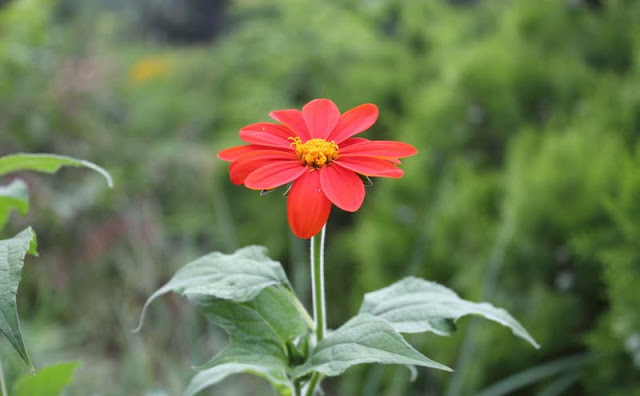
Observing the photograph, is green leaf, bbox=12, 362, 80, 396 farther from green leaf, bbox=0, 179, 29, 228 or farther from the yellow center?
the yellow center

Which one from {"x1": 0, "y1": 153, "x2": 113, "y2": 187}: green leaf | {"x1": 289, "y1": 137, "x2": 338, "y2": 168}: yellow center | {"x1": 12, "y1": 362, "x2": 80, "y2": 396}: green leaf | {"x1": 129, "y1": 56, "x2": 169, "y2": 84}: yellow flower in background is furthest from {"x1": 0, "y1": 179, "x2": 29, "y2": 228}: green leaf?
{"x1": 129, "y1": 56, "x2": 169, "y2": 84}: yellow flower in background

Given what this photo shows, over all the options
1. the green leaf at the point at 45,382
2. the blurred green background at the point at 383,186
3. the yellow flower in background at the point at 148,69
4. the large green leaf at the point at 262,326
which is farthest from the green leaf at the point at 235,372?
the yellow flower in background at the point at 148,69

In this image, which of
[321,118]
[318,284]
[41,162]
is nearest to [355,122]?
[321,118]

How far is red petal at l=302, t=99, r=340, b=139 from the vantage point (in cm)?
52

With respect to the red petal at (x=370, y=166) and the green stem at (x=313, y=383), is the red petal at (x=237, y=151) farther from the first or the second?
the green stem at (x=313, y=383)

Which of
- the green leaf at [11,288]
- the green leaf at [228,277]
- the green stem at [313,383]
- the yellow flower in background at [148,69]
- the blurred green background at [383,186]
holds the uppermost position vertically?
the yellow flower in background at [148,69]

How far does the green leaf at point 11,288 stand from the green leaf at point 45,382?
0.19 m

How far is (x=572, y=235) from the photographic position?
1.39m

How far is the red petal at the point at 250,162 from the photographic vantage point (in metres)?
0.47

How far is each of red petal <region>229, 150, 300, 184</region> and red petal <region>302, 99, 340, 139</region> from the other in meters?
0.05

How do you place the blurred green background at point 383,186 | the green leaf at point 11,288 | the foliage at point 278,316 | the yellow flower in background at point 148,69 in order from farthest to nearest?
the yellow flower in background at point 148,69, the blurred green background at point 383,186, the foliage at point 278,316, the green leaf at point 11,288

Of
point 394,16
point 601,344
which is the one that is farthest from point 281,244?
point 601,344

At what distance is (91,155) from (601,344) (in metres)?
2.02

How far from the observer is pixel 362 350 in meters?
0.43
